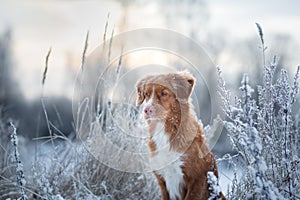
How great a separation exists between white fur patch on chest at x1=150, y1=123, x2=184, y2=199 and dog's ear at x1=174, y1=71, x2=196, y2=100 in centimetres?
28

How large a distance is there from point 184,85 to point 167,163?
62cm

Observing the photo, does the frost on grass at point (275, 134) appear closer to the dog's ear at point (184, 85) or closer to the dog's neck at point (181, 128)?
the dog's neck at point (181, 128)

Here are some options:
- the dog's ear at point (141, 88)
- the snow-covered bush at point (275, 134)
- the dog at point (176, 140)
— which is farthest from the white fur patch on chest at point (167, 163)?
the snow-covered bush at point (275, 134)

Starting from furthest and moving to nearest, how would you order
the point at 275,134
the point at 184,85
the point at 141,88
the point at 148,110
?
the point at 141,88 → the point at 184,85 → the point at 148,110 → the point at 275,134

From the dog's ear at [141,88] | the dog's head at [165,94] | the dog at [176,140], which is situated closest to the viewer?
the dog at [176,140]

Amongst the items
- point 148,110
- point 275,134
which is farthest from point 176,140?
point 275,134

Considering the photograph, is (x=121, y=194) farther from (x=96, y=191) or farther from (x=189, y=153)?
(x=189, y=153)

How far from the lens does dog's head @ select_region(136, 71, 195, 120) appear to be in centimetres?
342

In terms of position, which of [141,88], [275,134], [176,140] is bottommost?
[176,140]

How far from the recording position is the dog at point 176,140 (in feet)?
10.9

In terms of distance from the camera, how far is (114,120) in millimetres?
4730

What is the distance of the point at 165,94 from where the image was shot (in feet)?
11.3

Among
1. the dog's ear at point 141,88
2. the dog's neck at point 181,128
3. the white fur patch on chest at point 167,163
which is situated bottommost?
the white fur patch on chest at point 167,163

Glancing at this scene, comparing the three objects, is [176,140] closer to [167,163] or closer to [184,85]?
[167,163]
